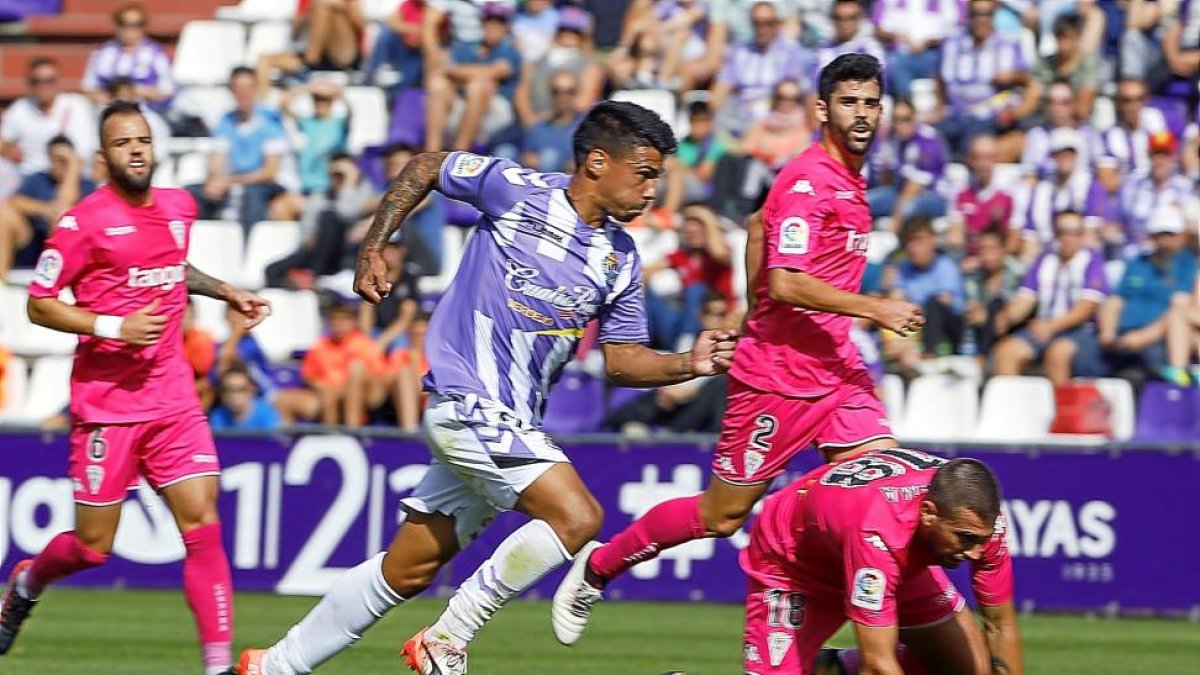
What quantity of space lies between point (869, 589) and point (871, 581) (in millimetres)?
28

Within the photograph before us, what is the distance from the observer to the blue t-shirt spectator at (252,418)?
1541cm

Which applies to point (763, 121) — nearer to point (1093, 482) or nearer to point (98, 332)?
point (1093, 482)

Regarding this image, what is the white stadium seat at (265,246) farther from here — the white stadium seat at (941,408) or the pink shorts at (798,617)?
the pink shorts at (798,617)

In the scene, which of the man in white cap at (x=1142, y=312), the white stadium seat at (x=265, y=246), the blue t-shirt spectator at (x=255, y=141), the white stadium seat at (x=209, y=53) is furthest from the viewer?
the white stadium seat at (x=209, y=53)

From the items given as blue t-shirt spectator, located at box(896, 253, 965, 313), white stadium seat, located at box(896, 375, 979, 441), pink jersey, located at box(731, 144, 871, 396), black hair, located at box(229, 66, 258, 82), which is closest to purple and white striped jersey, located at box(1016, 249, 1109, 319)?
blue t-shirt spectator, located at box(896, 253, 965, 313)

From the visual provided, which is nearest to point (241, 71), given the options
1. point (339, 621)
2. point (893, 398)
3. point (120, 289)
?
point (893, 398)

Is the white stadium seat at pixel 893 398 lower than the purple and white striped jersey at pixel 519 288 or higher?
lower

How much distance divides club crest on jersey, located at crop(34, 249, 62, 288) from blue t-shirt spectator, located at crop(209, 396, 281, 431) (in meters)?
6.14

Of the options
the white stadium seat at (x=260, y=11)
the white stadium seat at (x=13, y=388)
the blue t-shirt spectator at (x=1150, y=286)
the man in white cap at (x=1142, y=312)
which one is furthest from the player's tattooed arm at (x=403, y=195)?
the white stadium seat at (x=260, y=11)

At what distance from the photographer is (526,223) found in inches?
312

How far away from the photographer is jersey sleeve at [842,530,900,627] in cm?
695

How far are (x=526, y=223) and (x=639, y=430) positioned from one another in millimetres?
7573

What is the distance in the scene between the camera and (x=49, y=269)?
30.0 ft

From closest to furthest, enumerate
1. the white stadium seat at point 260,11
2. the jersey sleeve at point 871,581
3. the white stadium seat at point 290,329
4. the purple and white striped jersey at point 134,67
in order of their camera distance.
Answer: the jersey sleeve at point 871,581
the white stadium seat at point 290,329
the purple and white striped jersey at point 134,67
the white stadium seat at point 260,11
